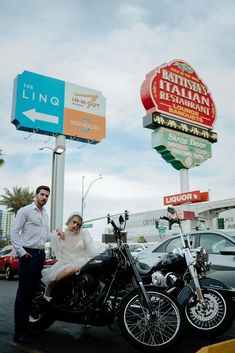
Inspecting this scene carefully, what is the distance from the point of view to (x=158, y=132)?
22.4 meters

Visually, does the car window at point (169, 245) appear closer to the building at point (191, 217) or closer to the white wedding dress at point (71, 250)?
the white wedding dress at point (71, 250)

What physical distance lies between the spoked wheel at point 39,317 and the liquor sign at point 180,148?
58.3ft

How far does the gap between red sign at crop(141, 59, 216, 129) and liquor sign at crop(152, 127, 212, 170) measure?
114cm

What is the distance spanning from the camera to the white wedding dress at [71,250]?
507 cm

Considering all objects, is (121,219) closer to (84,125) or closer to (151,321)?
(151,321)

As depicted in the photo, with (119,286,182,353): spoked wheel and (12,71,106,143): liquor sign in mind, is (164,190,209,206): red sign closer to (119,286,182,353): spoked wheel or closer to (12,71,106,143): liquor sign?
(12,71,106,143): liquor sign

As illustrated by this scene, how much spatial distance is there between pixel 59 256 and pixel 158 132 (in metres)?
18.0

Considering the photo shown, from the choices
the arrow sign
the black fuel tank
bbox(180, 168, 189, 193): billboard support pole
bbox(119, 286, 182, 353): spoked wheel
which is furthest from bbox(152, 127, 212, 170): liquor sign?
bbox(119, 286, 182, 353): spoked wheel

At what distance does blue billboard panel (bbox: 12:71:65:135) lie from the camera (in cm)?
2692

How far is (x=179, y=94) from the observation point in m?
23.9

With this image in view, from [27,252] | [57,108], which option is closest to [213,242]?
[27,252]

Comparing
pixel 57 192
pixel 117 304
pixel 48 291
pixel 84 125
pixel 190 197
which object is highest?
pixel 84 125

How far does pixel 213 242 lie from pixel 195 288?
2632mm

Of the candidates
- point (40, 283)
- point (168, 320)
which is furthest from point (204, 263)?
point (40, 283)
